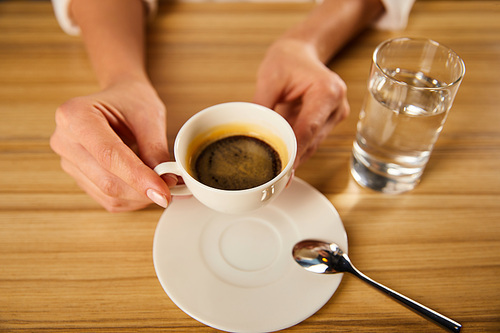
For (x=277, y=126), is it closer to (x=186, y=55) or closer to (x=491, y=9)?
(x=186, y=55)

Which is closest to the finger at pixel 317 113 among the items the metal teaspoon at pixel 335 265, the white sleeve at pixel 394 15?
the metal teaspoon at pixel 335 265

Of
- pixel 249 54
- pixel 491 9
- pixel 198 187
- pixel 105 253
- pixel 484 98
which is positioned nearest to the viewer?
pixel 198 187

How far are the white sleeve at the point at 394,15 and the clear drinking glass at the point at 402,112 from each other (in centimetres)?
36

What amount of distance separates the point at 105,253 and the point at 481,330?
600mm

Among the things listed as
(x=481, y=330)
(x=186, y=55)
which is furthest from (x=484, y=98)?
(x=186, y=55)

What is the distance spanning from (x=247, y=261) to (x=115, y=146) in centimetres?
28

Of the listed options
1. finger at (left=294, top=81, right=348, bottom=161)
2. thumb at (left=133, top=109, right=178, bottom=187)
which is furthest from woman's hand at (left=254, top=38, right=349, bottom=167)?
thumb at (left=133, top=109, right=178, bottom=187)

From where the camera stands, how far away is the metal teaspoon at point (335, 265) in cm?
58

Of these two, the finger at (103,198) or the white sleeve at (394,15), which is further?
the white sleeve at (394,15)

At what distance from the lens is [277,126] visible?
0.65 meters

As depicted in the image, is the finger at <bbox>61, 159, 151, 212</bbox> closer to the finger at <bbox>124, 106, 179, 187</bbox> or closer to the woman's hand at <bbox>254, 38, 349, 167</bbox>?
the finger at <bbox>124, 106, 179, 187</bbox>

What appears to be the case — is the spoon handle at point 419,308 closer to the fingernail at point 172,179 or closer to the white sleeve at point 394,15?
the fingernail at point 172,179

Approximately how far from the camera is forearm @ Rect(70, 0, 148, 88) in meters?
0.88

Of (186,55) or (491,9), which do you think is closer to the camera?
(186,55)
